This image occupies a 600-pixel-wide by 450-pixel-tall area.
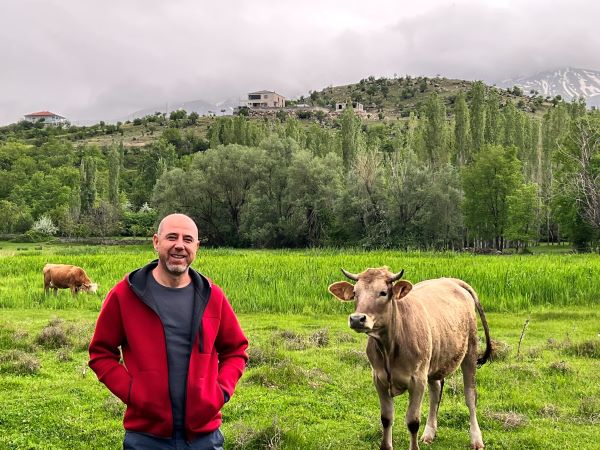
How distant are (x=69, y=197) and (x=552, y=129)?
61202 mm

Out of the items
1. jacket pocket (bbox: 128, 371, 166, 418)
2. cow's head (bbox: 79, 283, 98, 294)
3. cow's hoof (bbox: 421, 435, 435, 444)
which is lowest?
cow's head (bbox: 79, 283, 98, 294)

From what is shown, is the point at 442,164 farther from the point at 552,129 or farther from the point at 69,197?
the point at 69,197

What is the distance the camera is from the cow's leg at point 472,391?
647 centimetres

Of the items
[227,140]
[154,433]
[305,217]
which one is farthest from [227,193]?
[154,433]

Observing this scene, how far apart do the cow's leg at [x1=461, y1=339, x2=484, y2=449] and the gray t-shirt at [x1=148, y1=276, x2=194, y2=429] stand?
4.20 metres

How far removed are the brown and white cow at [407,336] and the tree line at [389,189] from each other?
94.3ft

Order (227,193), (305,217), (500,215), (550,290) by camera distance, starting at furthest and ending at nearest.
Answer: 1. (227,193)
2. (305,217)
3. (500,215)
4. (550,290)

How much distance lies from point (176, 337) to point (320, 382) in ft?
18.7

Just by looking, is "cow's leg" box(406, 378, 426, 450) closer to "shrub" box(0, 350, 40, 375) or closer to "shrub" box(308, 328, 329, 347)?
"shrub" box(308, 328, 329, 347)

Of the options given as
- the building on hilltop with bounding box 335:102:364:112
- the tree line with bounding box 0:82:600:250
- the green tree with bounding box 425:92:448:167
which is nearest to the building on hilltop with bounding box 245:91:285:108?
the building on hilltop with bounding box 335:102:364:112

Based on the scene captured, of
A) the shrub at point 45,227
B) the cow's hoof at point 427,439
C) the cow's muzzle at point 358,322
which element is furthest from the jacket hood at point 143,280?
the shrub at point 45,227

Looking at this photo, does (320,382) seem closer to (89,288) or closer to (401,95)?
(89,288)

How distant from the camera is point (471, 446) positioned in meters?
6.48

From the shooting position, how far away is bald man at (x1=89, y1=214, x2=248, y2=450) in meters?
3.53
